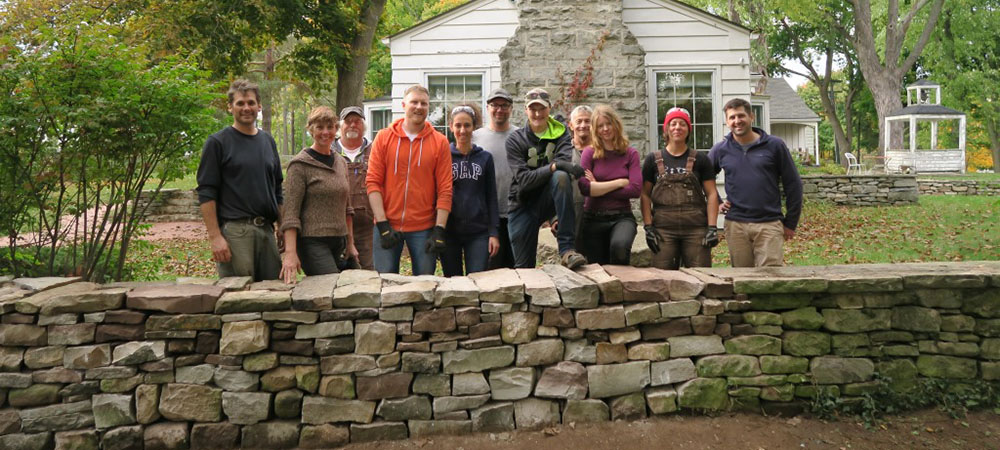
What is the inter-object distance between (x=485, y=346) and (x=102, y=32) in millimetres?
3333

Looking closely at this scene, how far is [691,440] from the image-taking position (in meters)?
3.29

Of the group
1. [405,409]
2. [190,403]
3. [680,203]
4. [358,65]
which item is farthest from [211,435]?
[358,65]

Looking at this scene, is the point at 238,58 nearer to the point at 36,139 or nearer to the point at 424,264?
the point at 36,139

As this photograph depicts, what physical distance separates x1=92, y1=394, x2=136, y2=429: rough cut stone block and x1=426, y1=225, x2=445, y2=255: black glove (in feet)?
5.73

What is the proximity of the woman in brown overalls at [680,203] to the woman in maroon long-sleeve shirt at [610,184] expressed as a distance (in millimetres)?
210

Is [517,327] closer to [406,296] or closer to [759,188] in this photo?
[406,296]

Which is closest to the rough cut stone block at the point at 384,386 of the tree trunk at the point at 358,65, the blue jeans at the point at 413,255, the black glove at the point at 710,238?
the blue jeans at the point at 413,255

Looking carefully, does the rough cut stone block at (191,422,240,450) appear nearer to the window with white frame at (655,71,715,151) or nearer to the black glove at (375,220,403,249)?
the black glove at (375,220,403,249)

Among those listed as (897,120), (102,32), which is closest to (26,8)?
(102,32)

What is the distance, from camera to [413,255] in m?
4.02

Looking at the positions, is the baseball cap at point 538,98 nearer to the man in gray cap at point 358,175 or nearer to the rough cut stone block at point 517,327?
the man in gray cap at point 358,175

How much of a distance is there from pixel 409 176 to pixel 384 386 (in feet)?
4.16

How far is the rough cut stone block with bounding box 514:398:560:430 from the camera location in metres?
3.41

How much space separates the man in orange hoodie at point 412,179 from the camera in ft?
12.7
